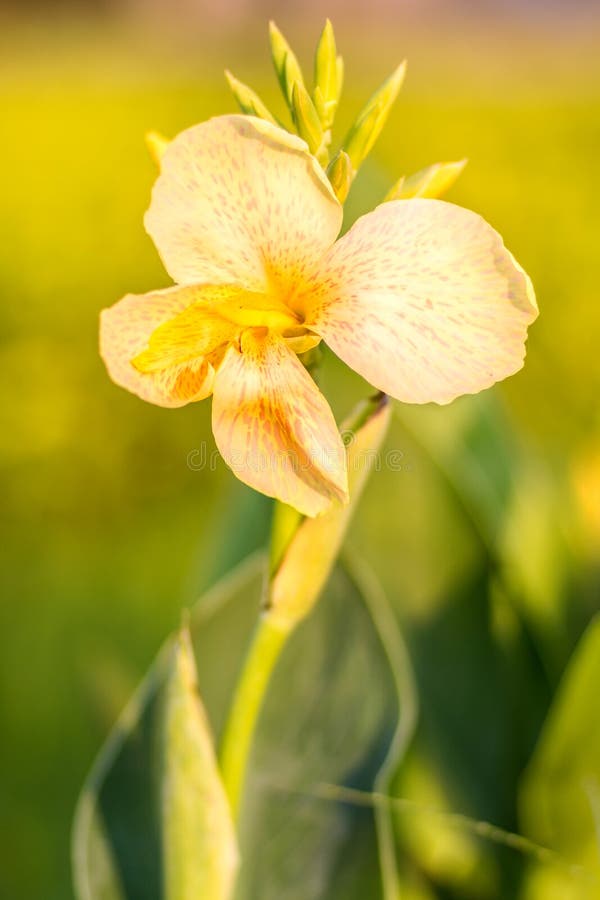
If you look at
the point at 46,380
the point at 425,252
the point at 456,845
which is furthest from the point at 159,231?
the point at 46,380

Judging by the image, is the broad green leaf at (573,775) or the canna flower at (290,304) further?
the broad green leaf at (573,775)

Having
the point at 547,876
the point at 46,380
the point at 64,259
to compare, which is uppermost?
the point at 64,259

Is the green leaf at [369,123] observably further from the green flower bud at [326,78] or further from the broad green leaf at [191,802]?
the broad green leaf at [191,802]

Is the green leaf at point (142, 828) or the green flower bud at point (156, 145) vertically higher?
the green flower bud at point (156, 145)

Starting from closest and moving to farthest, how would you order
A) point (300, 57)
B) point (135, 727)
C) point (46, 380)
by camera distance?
1. point (135, 727)
2. point (46, 380)
3. point (300, 57)

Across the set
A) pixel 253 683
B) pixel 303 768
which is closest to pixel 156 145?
pixel 253 683

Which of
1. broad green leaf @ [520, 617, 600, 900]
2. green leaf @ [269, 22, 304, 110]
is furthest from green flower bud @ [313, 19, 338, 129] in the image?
broad green leaf @ [520, 617, 600, 900]

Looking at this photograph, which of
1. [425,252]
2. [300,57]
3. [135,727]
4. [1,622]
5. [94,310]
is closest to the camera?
[425,252]

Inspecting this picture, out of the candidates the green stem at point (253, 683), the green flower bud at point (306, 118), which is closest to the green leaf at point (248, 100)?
the green flower bud at point (306, 118)

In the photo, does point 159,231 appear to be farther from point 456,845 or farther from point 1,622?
point 1,622
